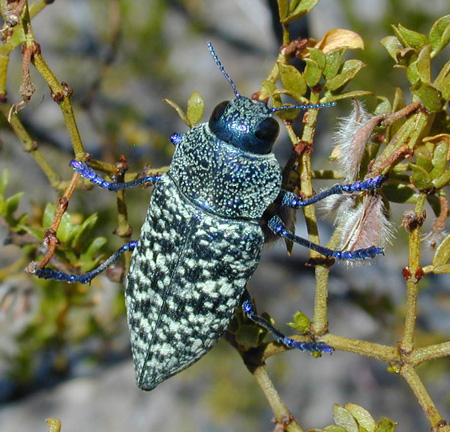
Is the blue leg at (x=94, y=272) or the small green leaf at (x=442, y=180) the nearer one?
the small green leaf at (x=442, y=180)

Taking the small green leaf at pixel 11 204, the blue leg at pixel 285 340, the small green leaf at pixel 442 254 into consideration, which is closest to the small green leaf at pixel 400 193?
the small green leaf at pixel 442 254

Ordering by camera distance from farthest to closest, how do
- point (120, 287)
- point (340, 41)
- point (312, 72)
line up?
point (120, 287) < point (340, 41) < point (312, 72)

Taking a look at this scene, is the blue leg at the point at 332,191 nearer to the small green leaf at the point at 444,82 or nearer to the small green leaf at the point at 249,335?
the small green leaf at the point at 444,82

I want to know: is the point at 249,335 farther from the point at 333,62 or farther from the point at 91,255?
the point at 333,62

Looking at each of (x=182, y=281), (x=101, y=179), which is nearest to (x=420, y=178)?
(x=182, y=281)

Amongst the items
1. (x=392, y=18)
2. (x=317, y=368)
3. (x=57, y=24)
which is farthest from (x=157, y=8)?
(x=317, y=368)

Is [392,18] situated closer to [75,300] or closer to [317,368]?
[317,368]

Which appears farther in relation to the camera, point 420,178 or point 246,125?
point 246,125
